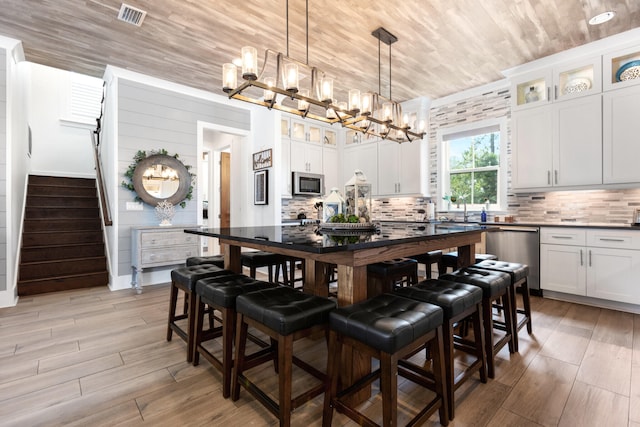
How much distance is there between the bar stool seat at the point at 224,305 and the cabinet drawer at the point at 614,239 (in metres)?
3.48

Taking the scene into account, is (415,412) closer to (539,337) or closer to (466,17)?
(539,337)

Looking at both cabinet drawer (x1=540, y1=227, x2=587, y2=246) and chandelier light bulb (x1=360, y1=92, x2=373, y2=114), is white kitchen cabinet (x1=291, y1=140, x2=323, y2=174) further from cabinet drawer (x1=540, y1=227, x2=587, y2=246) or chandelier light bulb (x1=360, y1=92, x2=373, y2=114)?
cabinet drawer (x1=540, y1=227, x2=587, y2=246)

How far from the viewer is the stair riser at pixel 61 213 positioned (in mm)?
4504

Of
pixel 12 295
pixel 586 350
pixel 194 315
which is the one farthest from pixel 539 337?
pixel 12 295

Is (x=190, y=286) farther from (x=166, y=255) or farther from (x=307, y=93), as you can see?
(x=166, y=255)

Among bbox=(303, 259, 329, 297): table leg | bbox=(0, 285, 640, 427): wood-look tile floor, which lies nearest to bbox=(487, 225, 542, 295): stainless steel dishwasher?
bbox=(0, 285, 640, 427): wood-look tile floor

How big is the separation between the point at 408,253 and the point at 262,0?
8.15ft

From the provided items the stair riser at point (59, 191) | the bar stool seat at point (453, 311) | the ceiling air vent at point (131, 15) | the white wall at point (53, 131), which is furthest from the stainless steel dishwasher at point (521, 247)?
the white wall at point (53, 131)

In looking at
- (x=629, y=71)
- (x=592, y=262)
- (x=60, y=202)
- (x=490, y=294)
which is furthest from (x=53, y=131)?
(x=629, y=71)

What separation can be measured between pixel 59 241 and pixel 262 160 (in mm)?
3142

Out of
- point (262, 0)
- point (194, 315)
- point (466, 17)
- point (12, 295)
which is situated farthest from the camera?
point (12, 295)

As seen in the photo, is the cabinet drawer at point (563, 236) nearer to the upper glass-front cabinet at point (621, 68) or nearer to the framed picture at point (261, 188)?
the upper glass-front cabinet at point (621, 68)

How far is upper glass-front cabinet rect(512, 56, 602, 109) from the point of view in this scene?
3449 millimetres

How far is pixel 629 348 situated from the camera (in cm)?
227
